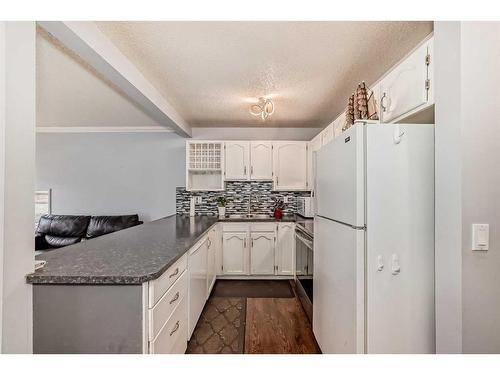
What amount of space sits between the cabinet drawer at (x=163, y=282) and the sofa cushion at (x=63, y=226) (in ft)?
9.96

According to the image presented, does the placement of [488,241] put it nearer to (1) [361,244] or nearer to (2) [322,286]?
(1) [361,244]

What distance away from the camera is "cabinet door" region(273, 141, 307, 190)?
3.93m

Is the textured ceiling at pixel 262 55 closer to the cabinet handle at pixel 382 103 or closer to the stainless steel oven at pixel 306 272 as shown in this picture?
the cabinet handle at pixel 382 103

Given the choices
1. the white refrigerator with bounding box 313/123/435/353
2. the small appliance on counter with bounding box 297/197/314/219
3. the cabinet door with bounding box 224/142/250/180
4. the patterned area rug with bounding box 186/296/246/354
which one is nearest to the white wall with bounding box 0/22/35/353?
the patterned area rug with bounding box 186/296/246/354

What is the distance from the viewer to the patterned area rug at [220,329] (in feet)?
6.60

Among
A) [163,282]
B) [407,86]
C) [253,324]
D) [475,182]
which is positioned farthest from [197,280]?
[407,86]

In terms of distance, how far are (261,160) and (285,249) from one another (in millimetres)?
1338

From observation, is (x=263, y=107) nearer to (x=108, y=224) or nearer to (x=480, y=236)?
(x=480, y=236)

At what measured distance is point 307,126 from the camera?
4215 mm

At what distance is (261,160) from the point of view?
12.9ft

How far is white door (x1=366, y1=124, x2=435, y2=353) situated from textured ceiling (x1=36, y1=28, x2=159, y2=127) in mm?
2233

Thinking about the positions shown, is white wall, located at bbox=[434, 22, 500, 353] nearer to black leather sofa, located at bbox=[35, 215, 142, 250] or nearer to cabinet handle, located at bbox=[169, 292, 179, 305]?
cabinet handle, located at bbox=[169, 292, 179, 305]
